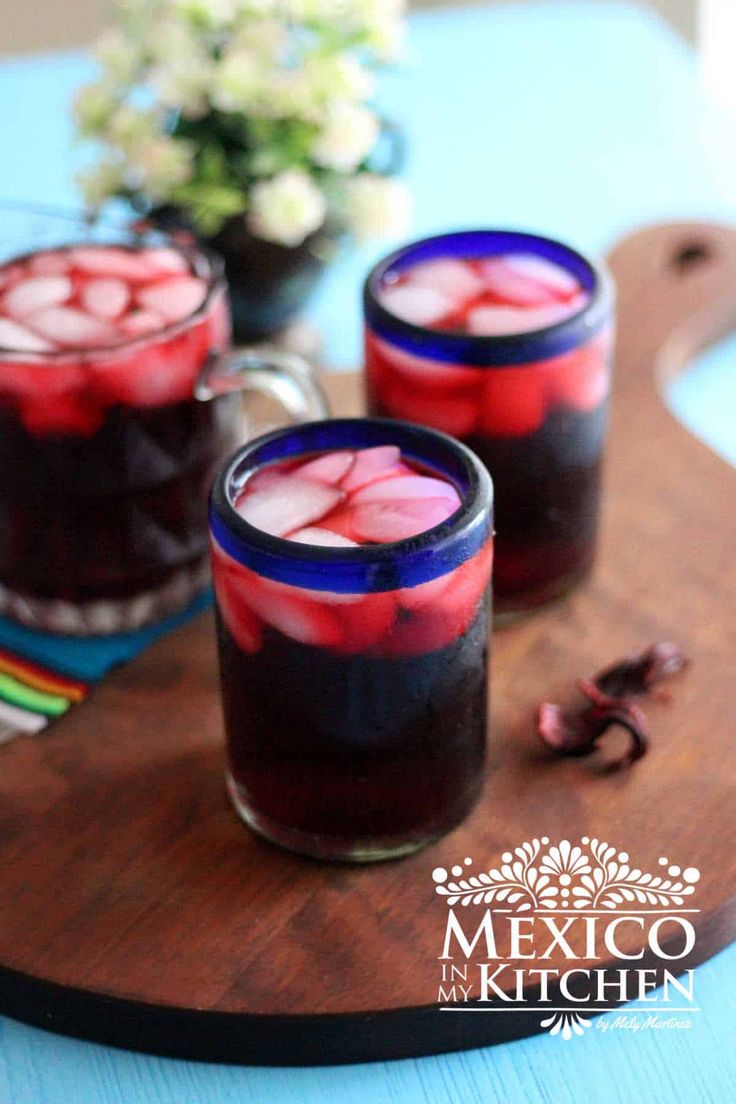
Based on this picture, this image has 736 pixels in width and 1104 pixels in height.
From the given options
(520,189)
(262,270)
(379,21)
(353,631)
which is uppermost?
(379,21)

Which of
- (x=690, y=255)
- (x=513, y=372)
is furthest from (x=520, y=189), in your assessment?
(x=513, y=372)

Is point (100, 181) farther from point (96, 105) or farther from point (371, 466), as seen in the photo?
point (371, 466)

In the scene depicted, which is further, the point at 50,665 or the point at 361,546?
the point at 50,665

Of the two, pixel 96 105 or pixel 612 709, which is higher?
pixel 96 105

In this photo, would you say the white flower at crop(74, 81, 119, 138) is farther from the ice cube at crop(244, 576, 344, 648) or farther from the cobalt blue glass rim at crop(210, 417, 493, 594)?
the ice cube at crop(244, 576, 344, 648)

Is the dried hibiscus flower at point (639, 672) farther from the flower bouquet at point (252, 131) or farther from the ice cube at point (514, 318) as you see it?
the flower bouquet at point (252, 131)
